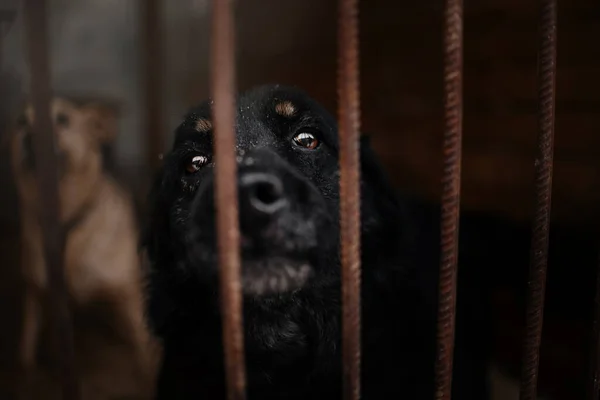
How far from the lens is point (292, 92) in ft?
5.54

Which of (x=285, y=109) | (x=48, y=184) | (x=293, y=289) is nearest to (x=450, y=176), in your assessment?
(x=293, y=289)

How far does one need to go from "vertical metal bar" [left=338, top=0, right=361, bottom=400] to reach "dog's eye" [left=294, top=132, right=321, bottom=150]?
0.65 meters

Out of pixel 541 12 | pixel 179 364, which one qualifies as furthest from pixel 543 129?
pixel 179 364

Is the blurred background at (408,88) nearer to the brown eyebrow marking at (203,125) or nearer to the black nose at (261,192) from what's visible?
the brown eyebrow marking at (203,125)

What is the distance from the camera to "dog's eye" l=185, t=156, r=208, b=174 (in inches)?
65.2

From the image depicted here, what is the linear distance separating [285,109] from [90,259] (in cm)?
203

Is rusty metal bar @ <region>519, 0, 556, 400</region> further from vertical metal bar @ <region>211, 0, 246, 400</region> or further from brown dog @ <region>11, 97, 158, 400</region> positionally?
brown dog @ <region>11, 97, 158, 400</region>

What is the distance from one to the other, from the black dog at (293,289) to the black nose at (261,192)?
15 centimetres

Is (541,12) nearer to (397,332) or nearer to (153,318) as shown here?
(397,332)

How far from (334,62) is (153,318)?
9.44 feet

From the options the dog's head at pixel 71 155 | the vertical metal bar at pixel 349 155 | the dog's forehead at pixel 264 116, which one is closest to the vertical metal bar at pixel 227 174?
the vertical metal bar at pixel 349 155

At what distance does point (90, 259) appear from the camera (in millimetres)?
3104

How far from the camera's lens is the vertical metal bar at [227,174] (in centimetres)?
86

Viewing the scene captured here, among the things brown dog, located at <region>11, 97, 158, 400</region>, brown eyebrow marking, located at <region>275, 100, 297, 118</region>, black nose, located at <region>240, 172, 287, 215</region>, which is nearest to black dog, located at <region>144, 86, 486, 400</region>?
brown eyebrow marking, located at <region>275, 100, 297, 118</region>
